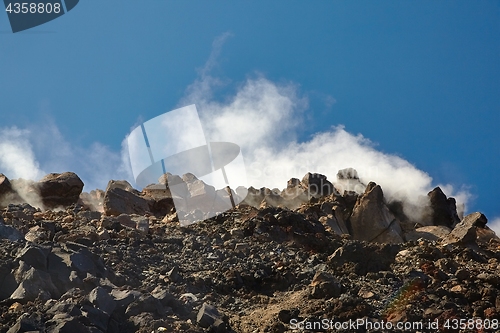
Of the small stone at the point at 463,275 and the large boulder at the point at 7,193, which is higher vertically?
the large boulder at the point at 7,193

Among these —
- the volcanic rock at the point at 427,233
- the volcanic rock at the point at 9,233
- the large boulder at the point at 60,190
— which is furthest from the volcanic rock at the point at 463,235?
the large boulder at the point at 60,190

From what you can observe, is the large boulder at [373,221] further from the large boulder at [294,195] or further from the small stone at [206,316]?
the small stone at [206,316]

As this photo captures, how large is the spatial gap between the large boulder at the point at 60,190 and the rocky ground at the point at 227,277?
167 inches

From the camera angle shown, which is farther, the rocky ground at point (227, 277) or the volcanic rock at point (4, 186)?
the volcanic rock at point (4, 186)

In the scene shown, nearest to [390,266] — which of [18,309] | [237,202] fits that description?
[18,309]

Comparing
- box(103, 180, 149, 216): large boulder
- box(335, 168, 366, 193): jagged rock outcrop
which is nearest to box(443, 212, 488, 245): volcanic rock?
box(335, 168, 366, 193): jagged rock outcrop

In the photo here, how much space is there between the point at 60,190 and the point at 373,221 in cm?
1284

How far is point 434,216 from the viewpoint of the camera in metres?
31.8

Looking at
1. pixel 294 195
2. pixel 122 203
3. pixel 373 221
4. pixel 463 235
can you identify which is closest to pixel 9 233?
pixel 122 203

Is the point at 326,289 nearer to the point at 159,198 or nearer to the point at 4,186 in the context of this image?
the point at 159,198

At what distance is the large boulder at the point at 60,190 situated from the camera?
87.2 feet

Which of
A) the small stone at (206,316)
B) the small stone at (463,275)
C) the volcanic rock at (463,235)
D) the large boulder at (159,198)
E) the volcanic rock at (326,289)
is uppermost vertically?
the large boulder at (159,198)

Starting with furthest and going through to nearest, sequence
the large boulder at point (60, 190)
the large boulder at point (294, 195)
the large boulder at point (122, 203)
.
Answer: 1. the large boulder at point (294, 195)
2. the large boulder at point (60, 190)
3. the large boulder at point (122, 203)

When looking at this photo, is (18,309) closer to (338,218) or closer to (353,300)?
(353,300)
